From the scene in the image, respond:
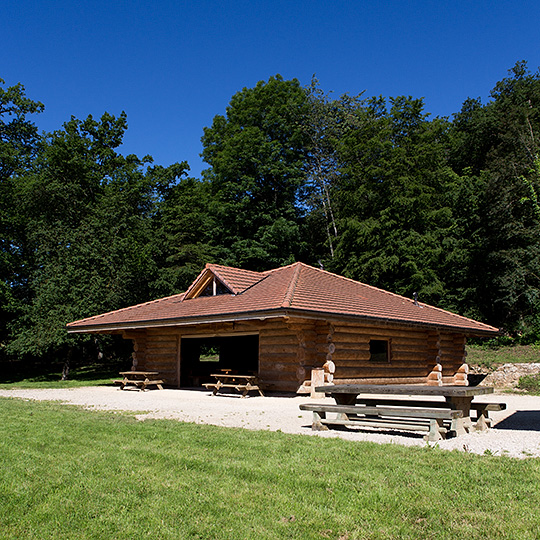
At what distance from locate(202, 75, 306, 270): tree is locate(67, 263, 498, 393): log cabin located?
11.4 m

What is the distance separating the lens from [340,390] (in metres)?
7.84

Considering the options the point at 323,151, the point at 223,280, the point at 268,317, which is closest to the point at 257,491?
the point at 268,317

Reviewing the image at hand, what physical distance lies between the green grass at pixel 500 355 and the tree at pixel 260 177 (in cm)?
1310

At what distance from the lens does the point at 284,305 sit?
12594 mm

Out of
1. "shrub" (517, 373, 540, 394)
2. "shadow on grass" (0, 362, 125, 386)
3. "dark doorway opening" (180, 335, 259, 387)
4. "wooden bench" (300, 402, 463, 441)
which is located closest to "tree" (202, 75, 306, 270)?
"dark doorway opening" (180, 335, 259, 387)

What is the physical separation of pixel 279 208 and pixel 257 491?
98.0 feet

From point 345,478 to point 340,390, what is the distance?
3.37 m

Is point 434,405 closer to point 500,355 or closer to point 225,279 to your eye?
point 225,279

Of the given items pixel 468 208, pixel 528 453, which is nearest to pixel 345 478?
pixel 528 453

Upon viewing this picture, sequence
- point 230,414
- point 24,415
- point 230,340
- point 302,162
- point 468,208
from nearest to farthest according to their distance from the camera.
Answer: point 24,415, point 230,414, point 230,340, point 468,208, point 302,162

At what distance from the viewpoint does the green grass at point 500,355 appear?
813 inches

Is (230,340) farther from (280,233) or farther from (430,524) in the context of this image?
(430,524)

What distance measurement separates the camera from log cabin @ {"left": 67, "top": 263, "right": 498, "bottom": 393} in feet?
47.2

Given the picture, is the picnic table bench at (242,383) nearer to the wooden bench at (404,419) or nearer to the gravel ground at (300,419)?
the gravel ground at (300,419)
